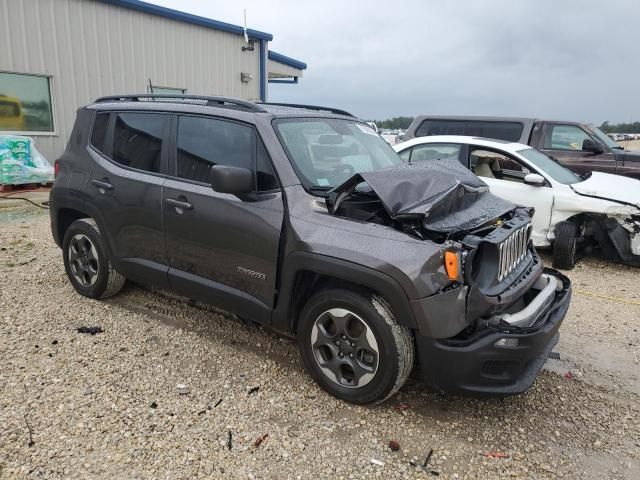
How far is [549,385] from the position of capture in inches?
135

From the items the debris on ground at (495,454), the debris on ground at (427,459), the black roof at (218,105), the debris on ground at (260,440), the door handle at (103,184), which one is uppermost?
the black roof at (218,105)

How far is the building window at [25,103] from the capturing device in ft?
34.0

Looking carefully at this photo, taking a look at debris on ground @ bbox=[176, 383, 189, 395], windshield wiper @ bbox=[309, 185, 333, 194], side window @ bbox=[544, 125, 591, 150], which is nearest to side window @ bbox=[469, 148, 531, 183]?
side window @ bbox=[544, 125, 591, 150]

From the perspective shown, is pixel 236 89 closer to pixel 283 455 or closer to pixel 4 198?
pixel 4 198

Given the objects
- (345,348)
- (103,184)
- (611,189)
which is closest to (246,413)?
(345,348)

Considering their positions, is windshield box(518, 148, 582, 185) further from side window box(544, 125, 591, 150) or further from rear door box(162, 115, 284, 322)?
rear door box(162, 115, 284, 322)

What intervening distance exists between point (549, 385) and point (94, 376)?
3.06 metres

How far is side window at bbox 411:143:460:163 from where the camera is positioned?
6906 millimetres

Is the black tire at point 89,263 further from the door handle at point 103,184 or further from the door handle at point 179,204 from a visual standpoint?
the door handle at point 179,204

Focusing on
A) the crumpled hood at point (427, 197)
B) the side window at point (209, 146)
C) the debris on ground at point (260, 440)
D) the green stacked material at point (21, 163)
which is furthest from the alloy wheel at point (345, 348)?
the green stacked material at point (21, 163)

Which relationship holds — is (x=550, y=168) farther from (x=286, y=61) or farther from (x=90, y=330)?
(x=286, y=61)

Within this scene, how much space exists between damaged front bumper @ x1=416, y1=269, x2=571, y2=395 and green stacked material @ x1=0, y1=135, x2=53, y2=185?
995 centimetres

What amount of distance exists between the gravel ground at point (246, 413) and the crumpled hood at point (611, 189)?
2.16m

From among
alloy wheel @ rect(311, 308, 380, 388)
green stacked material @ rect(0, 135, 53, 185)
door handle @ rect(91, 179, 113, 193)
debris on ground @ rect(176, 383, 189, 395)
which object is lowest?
debris on ground @ rect(176, 383, 189, 395)
